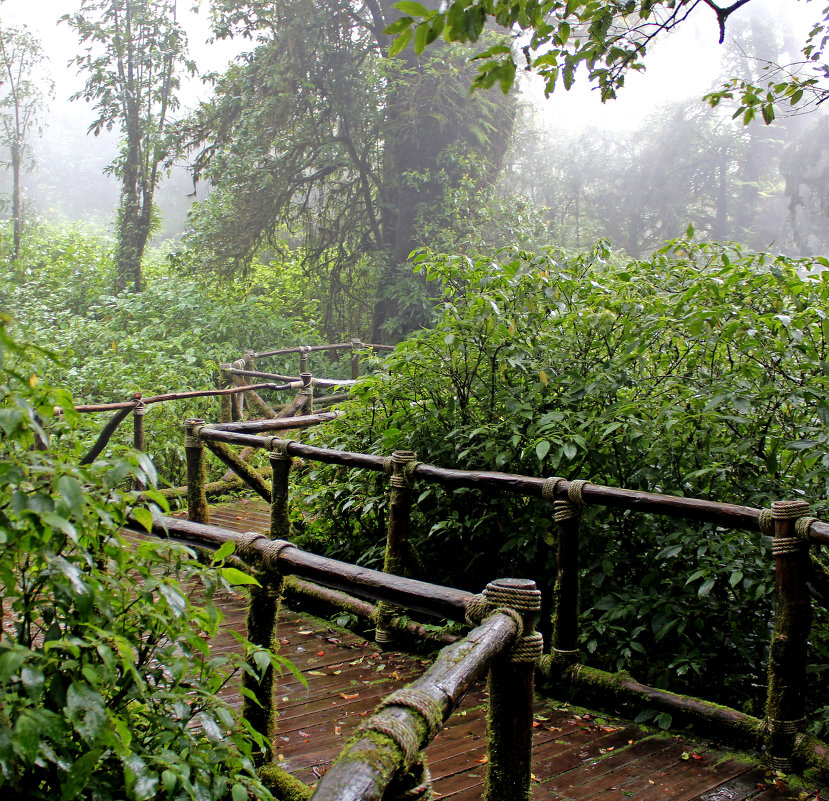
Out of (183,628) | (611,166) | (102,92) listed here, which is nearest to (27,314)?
(102,92)

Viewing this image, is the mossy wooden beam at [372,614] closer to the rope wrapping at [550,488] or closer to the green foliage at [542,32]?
the rope wrapping at [550,488]

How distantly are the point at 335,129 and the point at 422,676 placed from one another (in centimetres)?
1424

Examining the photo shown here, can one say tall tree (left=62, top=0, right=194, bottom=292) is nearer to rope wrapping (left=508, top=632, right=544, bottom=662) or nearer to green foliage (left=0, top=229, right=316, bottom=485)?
green foliage (left=0, top=229, right=316, bottom=485)

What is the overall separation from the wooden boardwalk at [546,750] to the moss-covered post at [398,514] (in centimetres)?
45

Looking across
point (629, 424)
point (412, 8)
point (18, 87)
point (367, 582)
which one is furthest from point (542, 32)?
point (18, 87)

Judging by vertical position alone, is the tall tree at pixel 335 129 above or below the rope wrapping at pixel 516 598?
above

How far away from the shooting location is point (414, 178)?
1320 centimetres

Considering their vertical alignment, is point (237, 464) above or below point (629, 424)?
below

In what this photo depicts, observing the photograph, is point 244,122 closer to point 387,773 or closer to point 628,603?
point 628,603

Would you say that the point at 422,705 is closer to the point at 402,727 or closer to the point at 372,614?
the point at 402,727

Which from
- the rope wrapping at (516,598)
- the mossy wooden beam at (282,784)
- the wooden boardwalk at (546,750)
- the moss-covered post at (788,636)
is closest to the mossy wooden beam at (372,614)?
the wooden boardwalk at (546,750)

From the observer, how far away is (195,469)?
4781 mm

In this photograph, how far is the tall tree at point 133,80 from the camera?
1520cm

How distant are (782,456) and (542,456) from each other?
1.06 metres
